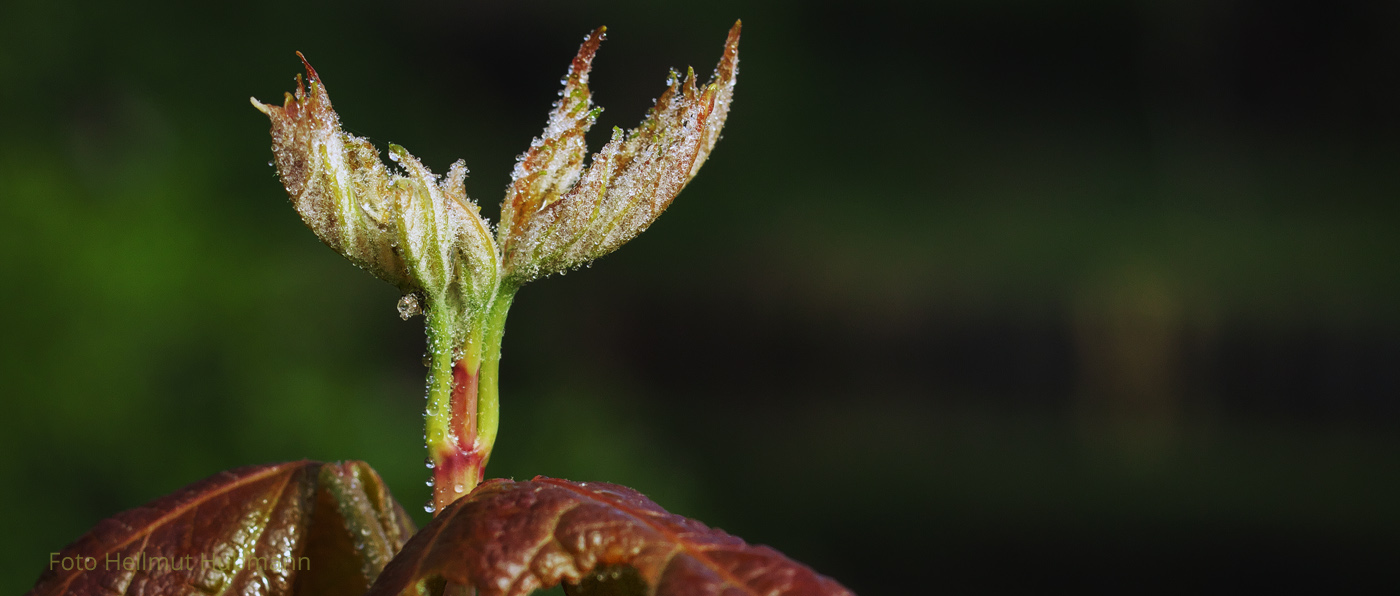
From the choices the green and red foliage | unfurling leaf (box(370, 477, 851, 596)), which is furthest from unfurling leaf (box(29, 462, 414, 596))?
unfurling leaf (box(370, 477, 851, 596))

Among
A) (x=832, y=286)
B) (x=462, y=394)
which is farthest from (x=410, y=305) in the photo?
(x=832, y=286)

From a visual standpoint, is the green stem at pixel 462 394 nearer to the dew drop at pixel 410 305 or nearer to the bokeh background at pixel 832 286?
the dew drop at pixel 410 305

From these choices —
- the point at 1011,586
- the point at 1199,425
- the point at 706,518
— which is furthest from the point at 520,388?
the point at 1199,425

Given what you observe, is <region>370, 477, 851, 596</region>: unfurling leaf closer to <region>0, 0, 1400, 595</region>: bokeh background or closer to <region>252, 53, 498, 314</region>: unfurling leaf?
<region>252, 53, 498, 314</region>: unfurling leaf

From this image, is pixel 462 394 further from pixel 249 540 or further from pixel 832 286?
pixel 832 286

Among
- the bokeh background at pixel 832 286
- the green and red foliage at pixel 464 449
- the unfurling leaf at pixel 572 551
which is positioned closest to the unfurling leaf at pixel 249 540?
the green and red foliage at pixel 464 449
